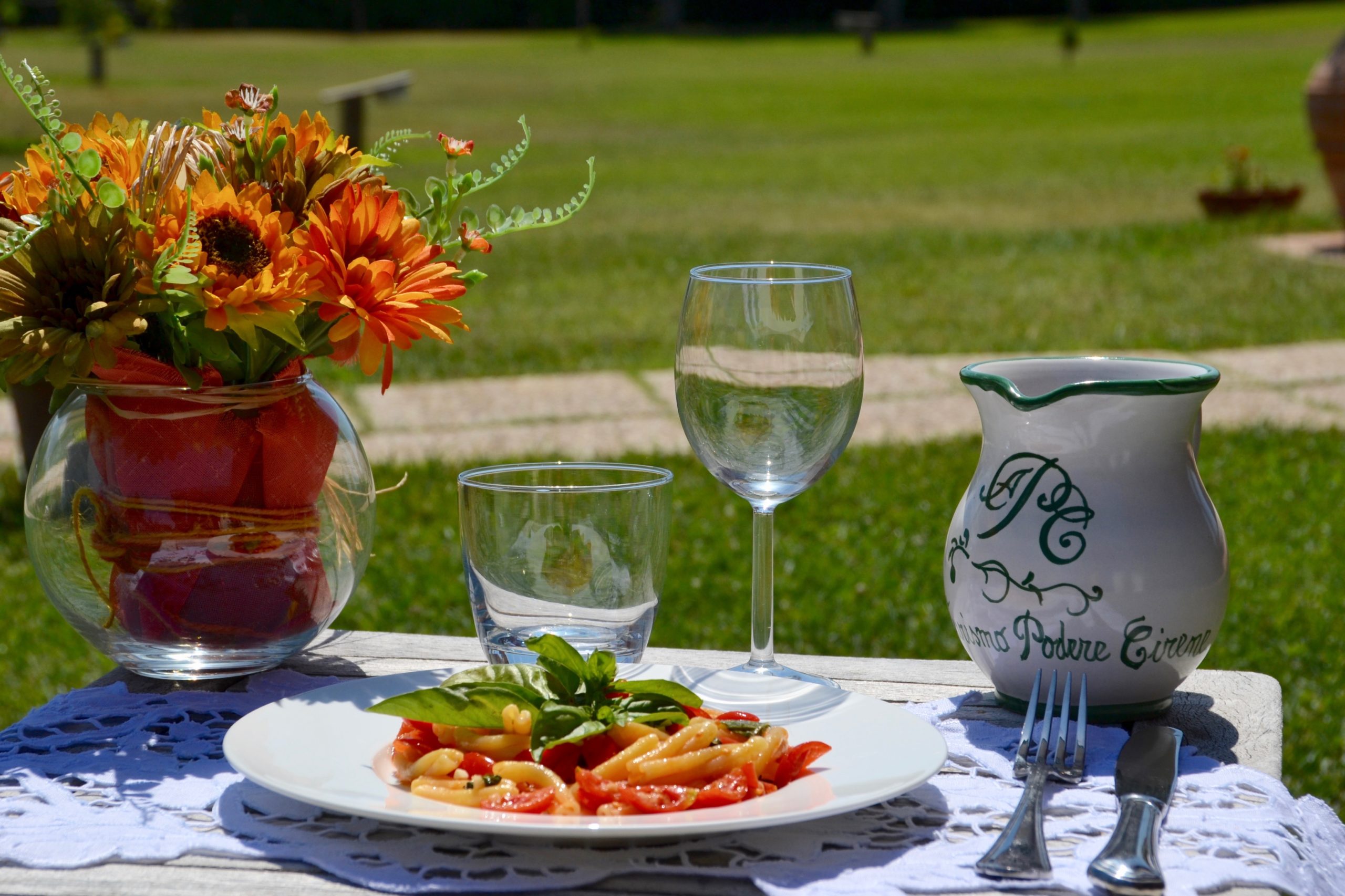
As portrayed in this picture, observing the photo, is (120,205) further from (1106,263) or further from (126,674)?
(1106,263)

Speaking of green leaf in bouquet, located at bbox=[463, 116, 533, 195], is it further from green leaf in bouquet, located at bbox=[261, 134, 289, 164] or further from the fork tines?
the fork tines

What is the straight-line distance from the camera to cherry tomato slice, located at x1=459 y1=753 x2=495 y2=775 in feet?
3.15

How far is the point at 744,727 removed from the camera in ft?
3.26

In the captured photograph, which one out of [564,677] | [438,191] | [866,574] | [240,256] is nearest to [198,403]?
[240,256]

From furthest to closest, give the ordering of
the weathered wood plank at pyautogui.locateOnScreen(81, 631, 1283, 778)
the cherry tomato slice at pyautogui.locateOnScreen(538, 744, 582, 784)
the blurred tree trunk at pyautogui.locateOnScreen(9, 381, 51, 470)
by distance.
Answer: the blurred tree trunk at pyautogui.locateOnScreen(9, 381, 51, 470)
the weathered wood plank at pyautogui.locateOnScreen(81, 631, 1283, 778)
the cherry tomato slice at pyautogui.locateOnScreen(538, 744, 582, 784)

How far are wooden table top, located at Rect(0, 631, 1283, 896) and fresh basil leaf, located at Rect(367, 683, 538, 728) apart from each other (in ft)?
0.42

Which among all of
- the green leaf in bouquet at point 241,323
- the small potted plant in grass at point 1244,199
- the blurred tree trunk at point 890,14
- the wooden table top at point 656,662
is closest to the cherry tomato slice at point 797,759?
the wooden table top at point 656,662

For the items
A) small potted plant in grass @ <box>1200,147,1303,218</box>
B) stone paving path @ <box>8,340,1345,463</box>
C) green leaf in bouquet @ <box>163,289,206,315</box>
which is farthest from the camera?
small potted plant in grass @ <box>1200,147,1303,218</box>

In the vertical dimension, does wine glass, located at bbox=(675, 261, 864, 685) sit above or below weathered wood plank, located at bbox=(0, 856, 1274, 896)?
above

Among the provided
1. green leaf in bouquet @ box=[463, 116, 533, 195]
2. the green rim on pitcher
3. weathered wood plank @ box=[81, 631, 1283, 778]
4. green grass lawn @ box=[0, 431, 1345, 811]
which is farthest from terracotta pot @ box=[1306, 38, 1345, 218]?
green leaf in bouquet @ box=[463, 116, 533, 195]

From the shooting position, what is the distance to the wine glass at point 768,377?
1.08 m

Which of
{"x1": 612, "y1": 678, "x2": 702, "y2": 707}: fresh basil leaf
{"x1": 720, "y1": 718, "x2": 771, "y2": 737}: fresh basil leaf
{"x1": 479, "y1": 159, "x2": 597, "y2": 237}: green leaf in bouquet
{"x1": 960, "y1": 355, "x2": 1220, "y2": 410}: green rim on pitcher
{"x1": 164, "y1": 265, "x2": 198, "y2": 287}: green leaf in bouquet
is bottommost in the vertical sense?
{"x1": 720, "y1": 718, "x2": 771, "y2": 737}: fresh basil leaf

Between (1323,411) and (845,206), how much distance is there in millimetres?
6655

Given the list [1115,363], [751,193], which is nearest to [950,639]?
[1115,363]
